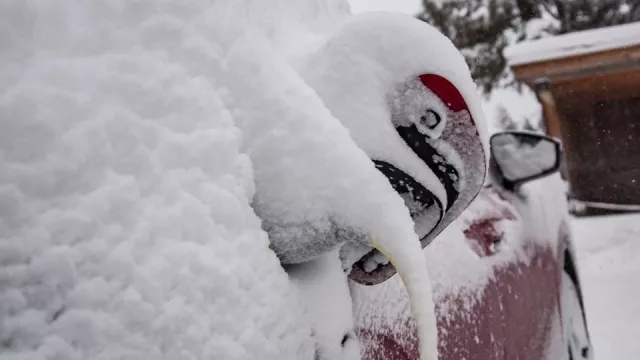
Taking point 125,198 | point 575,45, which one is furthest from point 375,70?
point 575,45

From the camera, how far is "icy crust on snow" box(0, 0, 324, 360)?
70 centimetres

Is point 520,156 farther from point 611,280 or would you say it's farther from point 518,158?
point 611,280

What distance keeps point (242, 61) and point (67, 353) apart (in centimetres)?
49

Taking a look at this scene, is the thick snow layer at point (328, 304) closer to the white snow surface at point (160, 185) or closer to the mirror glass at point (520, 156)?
the white snow surface at point (160, 185)

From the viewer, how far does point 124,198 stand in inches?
30.3

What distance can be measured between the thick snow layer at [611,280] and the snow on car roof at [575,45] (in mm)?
2725

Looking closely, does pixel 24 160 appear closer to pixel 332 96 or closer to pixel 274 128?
pixel 274 128

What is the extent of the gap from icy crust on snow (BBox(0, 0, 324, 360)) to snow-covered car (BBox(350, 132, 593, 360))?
0.52m

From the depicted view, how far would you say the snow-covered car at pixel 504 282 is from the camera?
1511mm

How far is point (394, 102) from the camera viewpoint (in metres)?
1.19

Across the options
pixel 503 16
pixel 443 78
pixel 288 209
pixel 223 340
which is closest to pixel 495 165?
pixel 443 78

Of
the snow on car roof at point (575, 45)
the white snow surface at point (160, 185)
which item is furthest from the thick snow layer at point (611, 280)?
the white snow surface at point (160, 185)

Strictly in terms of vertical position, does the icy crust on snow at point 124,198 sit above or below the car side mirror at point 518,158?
above

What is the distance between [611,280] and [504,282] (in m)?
6.54
